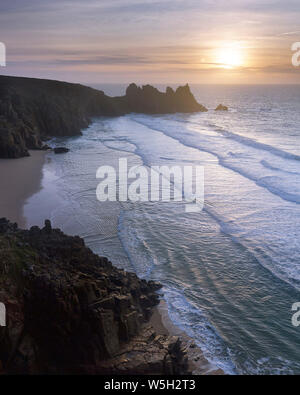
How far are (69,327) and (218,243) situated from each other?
10.2 metres

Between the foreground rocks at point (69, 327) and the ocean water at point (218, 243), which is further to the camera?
the ocean water at point (218, 243)

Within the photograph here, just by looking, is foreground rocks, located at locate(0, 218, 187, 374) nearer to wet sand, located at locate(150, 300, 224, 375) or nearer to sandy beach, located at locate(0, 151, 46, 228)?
wet sand, located at locate(150, 300, 224, 375)

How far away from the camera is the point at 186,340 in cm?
1191

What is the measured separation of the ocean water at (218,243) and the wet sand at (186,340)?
0.76 ft

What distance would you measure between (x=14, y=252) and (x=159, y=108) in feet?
303

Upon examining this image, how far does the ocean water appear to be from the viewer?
482 inches

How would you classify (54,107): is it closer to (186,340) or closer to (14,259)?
(14,259)

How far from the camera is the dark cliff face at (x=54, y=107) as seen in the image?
4300cm

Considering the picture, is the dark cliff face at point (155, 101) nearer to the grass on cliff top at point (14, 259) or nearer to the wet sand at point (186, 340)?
the wet sand at point (186, 340)

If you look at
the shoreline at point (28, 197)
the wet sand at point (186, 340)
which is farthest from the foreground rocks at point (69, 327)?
the shoreline at point (28, 197)

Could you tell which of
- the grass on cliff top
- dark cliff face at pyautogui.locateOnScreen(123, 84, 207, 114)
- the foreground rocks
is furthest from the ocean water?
dark cliff face at pyautogui.locateOnScreen(123, 84, 207, 114)

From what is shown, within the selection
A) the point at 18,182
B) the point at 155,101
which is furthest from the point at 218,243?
the point at 155,101

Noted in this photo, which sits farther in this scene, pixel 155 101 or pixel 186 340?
pixel 155 101
